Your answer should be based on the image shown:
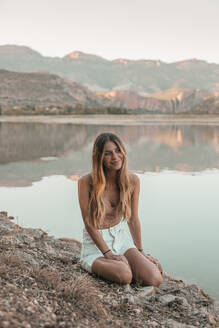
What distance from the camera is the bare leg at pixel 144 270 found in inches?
164

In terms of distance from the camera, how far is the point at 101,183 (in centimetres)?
404

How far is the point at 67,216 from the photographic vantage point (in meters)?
7.22

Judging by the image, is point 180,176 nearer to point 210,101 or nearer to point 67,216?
point 67,216

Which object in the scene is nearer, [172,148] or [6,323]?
[6,323]

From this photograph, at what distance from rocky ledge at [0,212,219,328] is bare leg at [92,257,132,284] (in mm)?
81

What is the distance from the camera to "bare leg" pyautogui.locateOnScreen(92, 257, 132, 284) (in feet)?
13.2

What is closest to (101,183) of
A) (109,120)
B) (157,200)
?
(157,200)

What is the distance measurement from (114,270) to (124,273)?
104 millimetres

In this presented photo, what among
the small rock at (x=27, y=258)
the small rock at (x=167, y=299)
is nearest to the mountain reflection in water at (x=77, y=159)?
the small rock at (x=27, y=258)

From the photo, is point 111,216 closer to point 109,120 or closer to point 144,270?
point 144,270

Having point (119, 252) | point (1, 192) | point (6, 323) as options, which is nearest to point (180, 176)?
point (1, 192)

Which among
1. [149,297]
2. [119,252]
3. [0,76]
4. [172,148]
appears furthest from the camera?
[0,76]

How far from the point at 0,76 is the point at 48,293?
129 metres

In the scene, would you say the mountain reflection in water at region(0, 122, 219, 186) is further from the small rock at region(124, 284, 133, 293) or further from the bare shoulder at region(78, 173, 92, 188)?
the small rock at region(124, 284, 133, 293)
